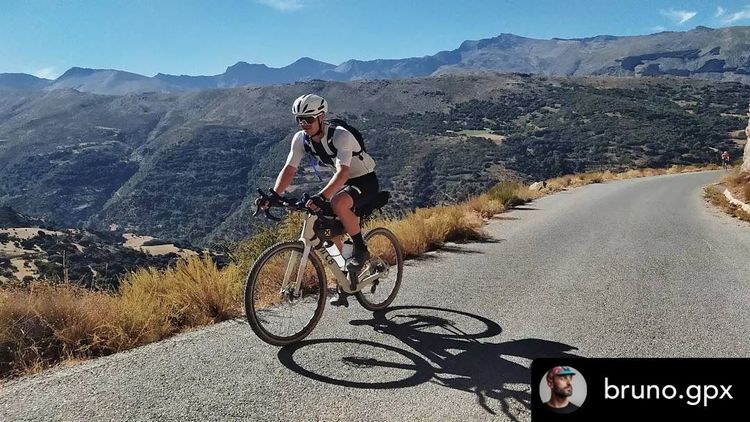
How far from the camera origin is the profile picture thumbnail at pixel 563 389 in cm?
238

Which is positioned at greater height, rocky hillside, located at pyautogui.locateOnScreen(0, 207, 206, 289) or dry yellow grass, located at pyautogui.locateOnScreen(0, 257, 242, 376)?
dry yellow grass, located at pyautogui.locateOnScreen(0, 257, 242, 376)

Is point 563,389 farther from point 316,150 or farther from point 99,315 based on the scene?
point 99,315

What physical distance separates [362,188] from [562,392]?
292 cm

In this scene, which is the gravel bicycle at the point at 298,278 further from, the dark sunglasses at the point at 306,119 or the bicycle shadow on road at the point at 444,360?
the dark sunglasses at the point at 306,119

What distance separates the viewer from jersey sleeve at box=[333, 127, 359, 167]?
14.7ft

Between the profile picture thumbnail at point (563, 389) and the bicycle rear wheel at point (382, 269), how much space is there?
2.82m

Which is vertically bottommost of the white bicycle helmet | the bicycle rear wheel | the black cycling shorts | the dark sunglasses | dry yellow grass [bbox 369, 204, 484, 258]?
dry yellow grass [bbox 369, 204, 484, 258]

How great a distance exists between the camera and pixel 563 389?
2.42m

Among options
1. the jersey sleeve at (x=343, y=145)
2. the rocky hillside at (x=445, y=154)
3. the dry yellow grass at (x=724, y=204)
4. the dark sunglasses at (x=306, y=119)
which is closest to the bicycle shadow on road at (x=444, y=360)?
the jersey sleeve at (x=343, y=145)

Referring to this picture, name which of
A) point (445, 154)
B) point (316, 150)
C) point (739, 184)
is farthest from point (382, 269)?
point (445, 154)

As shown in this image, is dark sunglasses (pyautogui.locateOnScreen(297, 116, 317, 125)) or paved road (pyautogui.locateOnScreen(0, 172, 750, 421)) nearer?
paved road (pyautogui.locateOnScreen(0, 172, 750, 421))

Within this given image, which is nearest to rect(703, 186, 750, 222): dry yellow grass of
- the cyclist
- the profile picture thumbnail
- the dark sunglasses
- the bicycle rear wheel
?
the bicycle rear wheel

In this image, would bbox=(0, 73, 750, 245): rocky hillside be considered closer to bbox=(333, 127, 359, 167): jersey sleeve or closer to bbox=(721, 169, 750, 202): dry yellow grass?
bbox=(721, 169, 750, 202): dry yellow grass
